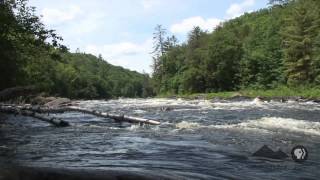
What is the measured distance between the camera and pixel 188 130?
65.7 ft

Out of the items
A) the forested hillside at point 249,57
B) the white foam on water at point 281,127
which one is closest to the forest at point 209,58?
the forested hillside at point 249,57

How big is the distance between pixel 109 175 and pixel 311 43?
7096 centimetres

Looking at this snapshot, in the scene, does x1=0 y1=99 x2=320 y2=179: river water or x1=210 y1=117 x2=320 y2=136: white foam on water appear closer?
x1=0 y1=99 x2=320 y2=179: river water

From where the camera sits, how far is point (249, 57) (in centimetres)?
9575

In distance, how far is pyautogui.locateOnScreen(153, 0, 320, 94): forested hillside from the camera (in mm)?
73938

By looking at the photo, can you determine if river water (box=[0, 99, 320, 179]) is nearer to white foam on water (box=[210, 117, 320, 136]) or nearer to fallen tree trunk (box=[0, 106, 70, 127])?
white foam on water (box=[210, 117, 320, 136])

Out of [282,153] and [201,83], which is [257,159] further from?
[201,83]

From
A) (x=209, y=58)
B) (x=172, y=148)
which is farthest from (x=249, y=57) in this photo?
(x=172, y=148)

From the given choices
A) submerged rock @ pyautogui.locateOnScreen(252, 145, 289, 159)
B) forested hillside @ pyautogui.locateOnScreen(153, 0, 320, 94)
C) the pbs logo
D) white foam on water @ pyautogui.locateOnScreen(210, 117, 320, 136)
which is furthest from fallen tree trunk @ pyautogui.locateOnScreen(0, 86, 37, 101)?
forested hillside @ pyautogui.locateOnScreen(153, 0, 320, 94)

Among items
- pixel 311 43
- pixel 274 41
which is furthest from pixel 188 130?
pixel 274 41

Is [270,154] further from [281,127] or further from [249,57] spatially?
[249,57]

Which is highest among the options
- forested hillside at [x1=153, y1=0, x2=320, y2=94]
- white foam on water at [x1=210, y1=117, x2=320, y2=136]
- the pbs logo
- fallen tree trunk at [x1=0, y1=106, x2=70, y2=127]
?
forested hillside at [x1=153, y1=0, x2=320, y2=94]

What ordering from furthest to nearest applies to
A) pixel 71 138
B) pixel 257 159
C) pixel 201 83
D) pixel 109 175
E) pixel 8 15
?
pixel 201 83, pixel 8 15, pixel 71 138, pixel 257 159, pixel 109 175

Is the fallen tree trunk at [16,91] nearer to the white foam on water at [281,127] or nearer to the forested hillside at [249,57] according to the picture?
the white foam on water at [281,127]
